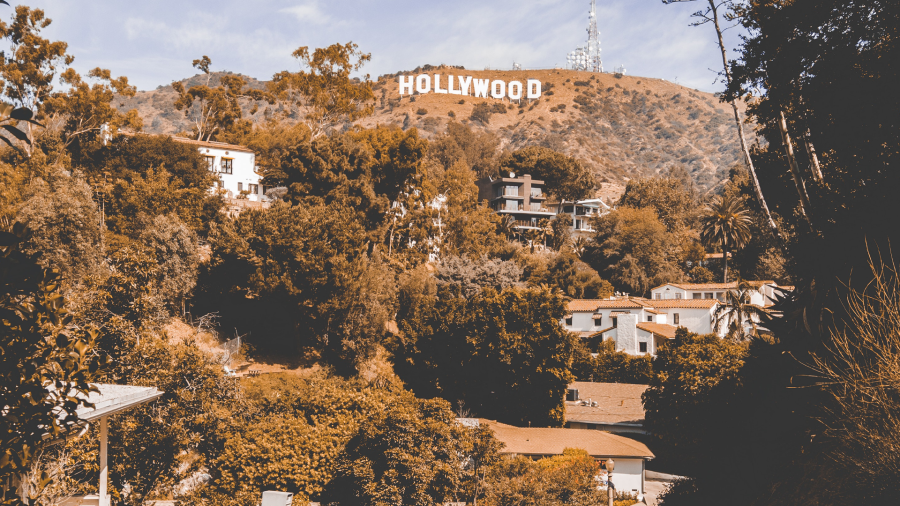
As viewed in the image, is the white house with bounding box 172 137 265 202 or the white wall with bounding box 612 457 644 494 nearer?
the white wall with bounding box 612 457 644 494

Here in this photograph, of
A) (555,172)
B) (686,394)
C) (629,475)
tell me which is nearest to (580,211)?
(555,172)

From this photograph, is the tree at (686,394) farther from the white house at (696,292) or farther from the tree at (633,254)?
the tree at (633,254)

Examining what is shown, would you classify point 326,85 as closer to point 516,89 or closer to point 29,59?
point 29,59

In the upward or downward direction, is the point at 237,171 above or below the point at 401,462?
above

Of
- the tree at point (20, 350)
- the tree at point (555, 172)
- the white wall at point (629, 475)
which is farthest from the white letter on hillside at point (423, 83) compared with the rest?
the tree at point (20, 350)

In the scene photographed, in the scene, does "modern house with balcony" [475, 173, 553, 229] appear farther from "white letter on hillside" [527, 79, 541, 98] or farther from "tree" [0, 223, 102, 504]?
"white letter on hillside" [527, 79, 541, 98]

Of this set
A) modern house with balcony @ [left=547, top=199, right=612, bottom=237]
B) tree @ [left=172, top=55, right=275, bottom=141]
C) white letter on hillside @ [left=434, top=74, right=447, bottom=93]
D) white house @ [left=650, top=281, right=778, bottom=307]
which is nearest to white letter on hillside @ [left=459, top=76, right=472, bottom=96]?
white letter on hillside @ [left=434, top=74, right=447, bottom=93]
